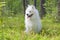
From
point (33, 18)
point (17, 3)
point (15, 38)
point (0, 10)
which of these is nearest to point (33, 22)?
point (33, 18)

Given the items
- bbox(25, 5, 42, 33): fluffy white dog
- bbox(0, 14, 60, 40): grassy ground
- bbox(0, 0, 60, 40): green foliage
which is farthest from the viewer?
bbox(25, 5, 42, 33): fluffy white dog

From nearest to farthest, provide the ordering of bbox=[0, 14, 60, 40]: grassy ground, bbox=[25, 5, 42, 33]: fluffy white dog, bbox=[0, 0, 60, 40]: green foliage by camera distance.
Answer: bbox=[0, 0, 60, 40]: green foliage < bbox=[0, 14, 60, 40]: grassy ground < bbox=[25, 5, 42, 33]: fluffy white dog

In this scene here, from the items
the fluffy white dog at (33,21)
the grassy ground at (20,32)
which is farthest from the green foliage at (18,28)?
the fluffy white dog at (33,21)

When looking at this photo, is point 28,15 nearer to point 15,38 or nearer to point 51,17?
point 51,17

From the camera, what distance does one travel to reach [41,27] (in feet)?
30.4

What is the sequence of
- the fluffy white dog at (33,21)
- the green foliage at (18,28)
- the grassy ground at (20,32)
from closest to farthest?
the green foliage at (18,28), the grassy ground at (20,32), the fluffy white dog at (33,21)

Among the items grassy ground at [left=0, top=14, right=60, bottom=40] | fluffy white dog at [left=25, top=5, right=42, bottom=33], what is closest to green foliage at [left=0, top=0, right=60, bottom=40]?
grassy ground at [left=0, top=14, right=60, bottom=40]

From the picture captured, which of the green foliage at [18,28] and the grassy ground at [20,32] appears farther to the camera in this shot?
the grassy ground at [20,32]

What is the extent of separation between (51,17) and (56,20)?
0.37m

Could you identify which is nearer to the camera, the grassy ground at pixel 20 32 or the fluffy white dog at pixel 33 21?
the grassy ground at pixel 20 32

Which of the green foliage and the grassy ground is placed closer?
the green foliage

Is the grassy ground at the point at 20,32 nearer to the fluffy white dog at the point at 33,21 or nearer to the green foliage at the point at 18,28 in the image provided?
the green foliage at the point at 18,28

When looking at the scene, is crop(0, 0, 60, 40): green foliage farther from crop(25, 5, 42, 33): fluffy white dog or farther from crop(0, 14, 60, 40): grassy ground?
crop(25, 5, 42, 33): fluffy white dog

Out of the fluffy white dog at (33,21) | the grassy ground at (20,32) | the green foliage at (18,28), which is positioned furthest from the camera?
the fluffy white dog at (33,21)
